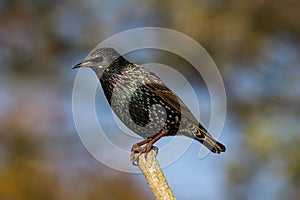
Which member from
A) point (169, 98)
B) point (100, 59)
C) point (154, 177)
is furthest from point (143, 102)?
point (154, 177)

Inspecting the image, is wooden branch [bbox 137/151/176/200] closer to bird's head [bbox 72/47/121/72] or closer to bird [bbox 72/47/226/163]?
bird [bbox 72/47/226/163]

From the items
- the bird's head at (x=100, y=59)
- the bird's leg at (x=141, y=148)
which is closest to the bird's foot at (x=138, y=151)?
the bird's leg at (x=141, y=148)

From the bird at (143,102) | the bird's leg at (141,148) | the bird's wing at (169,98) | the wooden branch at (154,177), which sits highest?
the bird's wing at (169,98)

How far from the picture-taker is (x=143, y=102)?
5309 millimetres

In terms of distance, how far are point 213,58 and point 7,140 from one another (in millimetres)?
4394

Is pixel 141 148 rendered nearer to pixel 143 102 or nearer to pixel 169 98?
pixel 143 102

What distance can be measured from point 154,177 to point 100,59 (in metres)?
1.48

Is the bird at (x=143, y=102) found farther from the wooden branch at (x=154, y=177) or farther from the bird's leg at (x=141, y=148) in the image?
the wooden branch at (x=154, y=177)

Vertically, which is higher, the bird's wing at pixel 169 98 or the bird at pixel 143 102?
the bird's wing at pixel 169 98

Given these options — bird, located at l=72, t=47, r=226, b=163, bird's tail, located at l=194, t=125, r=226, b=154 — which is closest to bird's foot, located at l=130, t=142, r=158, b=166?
bird, located at l=72, t=47, r=226, b=163

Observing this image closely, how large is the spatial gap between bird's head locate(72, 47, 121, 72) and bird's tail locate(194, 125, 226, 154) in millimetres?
853

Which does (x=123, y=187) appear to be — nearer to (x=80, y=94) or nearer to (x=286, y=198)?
(x=80, y=94)

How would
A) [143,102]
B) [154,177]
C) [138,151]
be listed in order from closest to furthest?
1. [154,177]
2. [138,151]
3. [143,102]

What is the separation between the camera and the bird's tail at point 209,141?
5.30 metres
